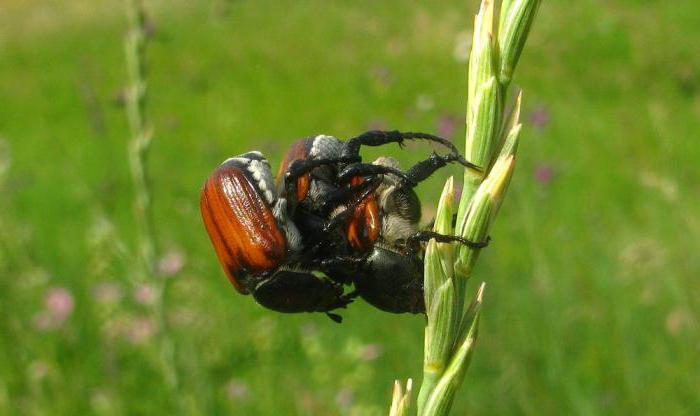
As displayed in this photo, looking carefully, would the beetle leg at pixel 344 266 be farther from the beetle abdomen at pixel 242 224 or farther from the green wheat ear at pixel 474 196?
the green wheat ear at pixel 474 196

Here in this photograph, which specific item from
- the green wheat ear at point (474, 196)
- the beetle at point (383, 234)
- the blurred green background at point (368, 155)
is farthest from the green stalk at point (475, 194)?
the blurred green background at point (368, 155)

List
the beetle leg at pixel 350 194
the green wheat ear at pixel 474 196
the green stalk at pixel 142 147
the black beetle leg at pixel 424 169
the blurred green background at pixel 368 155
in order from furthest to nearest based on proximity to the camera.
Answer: the blurred green background at pixel 368 155
the green stalk at pixel 142 147
the beetle leg at pixel 350 194
the black beetle leg at pixel 424 169
the green wheat ear at pixel 474 196

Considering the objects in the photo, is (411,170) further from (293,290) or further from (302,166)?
(293,290)

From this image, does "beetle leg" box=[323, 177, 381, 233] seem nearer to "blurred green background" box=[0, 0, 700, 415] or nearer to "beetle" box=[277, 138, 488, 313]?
"beetle" box=[277, 138, 488, 313]

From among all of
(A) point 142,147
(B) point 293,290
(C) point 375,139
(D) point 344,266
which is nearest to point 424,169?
(C) point 375,139

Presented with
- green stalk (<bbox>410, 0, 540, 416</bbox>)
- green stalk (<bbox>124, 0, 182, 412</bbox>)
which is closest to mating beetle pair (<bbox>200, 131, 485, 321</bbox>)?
green stalk (<bbox>410, 0, 540, 416</bbox>)

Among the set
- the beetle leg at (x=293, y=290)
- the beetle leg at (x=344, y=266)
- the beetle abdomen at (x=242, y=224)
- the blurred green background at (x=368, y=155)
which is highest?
the beetle abdomen at (x=242, y=224)

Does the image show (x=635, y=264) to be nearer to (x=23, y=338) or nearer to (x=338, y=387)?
(x=338, y=387)

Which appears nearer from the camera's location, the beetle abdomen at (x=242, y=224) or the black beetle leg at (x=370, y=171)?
the black beetle leg at (x=370, y=171)

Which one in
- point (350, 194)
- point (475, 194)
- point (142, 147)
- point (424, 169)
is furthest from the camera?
point (142, 147)
